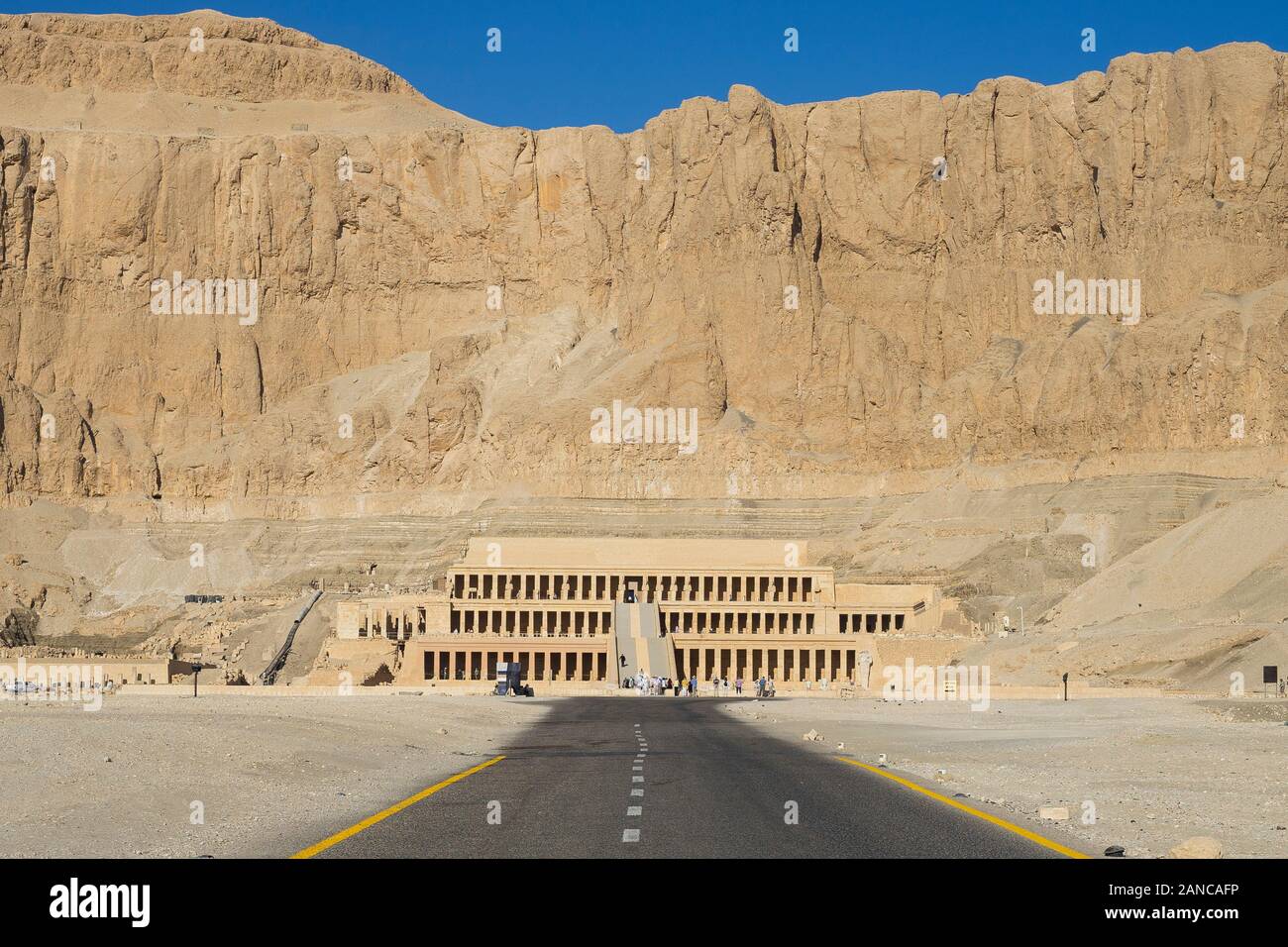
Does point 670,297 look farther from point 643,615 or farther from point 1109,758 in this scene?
point 1109,758

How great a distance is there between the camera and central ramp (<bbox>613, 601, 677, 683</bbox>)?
10944cm

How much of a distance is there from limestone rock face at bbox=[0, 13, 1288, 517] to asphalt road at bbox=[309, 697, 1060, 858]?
416 feet

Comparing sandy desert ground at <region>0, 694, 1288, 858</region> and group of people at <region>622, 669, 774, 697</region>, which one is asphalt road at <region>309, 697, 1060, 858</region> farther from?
group of people at <region>622, 669, 774, 697</region>

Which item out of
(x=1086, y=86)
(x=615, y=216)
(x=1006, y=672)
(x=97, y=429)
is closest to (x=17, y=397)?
(x=97, y=429)

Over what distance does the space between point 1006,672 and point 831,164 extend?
104m

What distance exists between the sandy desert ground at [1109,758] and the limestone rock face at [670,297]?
98.8 meters

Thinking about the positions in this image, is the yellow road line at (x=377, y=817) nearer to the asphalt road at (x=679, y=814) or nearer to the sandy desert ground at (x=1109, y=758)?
the asphalt road at (x=679, y=814)

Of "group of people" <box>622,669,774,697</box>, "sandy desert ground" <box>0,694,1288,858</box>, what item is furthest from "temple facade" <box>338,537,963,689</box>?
"sandy desert ground" <box>0,694,1288,858</box>

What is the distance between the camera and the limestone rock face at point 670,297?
164125 millimetres

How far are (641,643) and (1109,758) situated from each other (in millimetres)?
78967

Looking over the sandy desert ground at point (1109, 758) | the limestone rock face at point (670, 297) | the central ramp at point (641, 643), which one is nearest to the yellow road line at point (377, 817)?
the sandy desert ground at point (1109, 758)

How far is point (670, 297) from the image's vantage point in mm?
174500

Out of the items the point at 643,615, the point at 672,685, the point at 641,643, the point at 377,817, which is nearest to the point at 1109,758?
the point at 377,817
